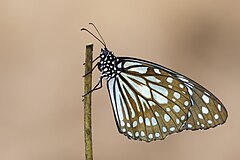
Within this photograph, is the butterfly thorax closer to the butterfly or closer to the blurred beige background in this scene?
the butterfly

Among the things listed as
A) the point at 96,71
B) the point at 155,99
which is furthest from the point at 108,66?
the point at 96,71

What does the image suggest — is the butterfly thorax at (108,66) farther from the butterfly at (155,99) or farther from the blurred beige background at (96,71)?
the blurred beige background at (96,71)

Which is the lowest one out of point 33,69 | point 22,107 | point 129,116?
point 129,116

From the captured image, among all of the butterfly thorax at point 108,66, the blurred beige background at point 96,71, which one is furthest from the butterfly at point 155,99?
the blurred beige background at point 96,71

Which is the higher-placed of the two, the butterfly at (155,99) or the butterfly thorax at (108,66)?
the butterfly thorax at (108,66)

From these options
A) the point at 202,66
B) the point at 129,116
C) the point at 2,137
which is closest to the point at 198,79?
the point at 202,66
